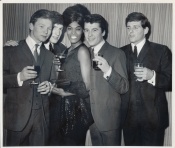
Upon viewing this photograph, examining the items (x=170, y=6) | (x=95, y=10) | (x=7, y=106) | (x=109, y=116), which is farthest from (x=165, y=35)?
(x=7, y=106)

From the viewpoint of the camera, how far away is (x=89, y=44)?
9.30ft

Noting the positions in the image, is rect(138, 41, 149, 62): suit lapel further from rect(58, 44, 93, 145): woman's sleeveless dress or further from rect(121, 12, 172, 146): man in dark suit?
rect(58, 44, 93, 145): woman's sleeveless dress

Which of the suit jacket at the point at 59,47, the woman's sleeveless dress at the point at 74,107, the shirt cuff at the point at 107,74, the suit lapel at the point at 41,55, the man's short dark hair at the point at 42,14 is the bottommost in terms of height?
the woman's sleeveless dress at the point at 74,107

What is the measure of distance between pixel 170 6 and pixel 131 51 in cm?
59

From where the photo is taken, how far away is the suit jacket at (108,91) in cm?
280

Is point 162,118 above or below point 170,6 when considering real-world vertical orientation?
below

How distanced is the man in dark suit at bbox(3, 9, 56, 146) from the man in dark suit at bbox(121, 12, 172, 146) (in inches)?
30.0

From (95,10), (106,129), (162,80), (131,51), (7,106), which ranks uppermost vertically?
(95,10)

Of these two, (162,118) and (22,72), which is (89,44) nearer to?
(22,72)

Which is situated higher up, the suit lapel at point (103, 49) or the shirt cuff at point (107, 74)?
the suit lapel at point (103, 49)

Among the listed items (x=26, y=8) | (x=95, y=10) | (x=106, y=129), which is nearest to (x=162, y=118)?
(x=106, y=129)

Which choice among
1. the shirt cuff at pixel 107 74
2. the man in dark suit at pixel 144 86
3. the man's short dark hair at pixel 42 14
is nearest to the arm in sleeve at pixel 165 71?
the man in dark suit at pixel 144 86

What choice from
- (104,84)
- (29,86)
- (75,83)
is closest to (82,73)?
(75,83)

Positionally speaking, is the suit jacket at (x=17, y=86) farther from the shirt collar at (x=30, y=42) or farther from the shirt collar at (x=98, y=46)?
the shirt collar at (x=98, y=46)
